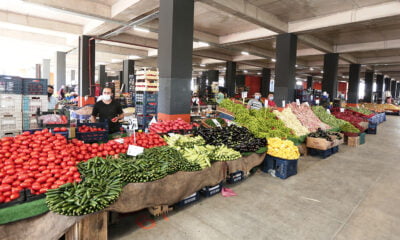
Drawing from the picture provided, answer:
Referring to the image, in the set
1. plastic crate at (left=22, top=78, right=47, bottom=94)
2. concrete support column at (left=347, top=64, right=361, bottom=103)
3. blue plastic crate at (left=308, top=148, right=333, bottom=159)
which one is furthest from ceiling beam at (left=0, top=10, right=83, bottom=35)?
concrete support column at (left=347, top=64, right=361, bottom=103)

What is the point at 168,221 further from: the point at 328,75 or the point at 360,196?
the point at 328,75

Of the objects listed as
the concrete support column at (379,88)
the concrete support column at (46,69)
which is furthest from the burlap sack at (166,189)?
the concrete support column at (379,88)

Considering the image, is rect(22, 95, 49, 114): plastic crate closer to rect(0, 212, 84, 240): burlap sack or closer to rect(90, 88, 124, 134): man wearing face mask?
→ rect(90, 88, 124, 134): man wearing face mask

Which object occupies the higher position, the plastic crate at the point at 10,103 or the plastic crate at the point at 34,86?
the plastic crate at the point at 34,86

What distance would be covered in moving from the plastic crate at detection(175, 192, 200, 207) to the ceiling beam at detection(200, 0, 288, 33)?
6.33 metres

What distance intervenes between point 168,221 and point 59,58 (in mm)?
21519

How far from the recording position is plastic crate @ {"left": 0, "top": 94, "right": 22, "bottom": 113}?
5040mm

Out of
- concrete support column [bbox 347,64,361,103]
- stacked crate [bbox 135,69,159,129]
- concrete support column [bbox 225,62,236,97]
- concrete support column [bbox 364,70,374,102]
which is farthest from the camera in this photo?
concrete support column [bbox 364,70,374,102]

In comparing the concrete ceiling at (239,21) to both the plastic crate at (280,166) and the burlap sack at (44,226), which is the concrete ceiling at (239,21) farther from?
the burlap sack at (44,226)

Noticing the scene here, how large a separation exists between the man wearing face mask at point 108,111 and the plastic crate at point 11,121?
1580 millimetres

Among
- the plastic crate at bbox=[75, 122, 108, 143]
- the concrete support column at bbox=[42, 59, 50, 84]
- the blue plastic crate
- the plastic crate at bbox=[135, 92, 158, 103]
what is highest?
the concrete support column at bbox=[42, 59, 50, 84]

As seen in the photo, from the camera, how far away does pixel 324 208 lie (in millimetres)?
4016

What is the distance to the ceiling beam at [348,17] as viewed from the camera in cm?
856

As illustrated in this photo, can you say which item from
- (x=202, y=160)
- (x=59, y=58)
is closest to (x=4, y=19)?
(x=59, y=58)
